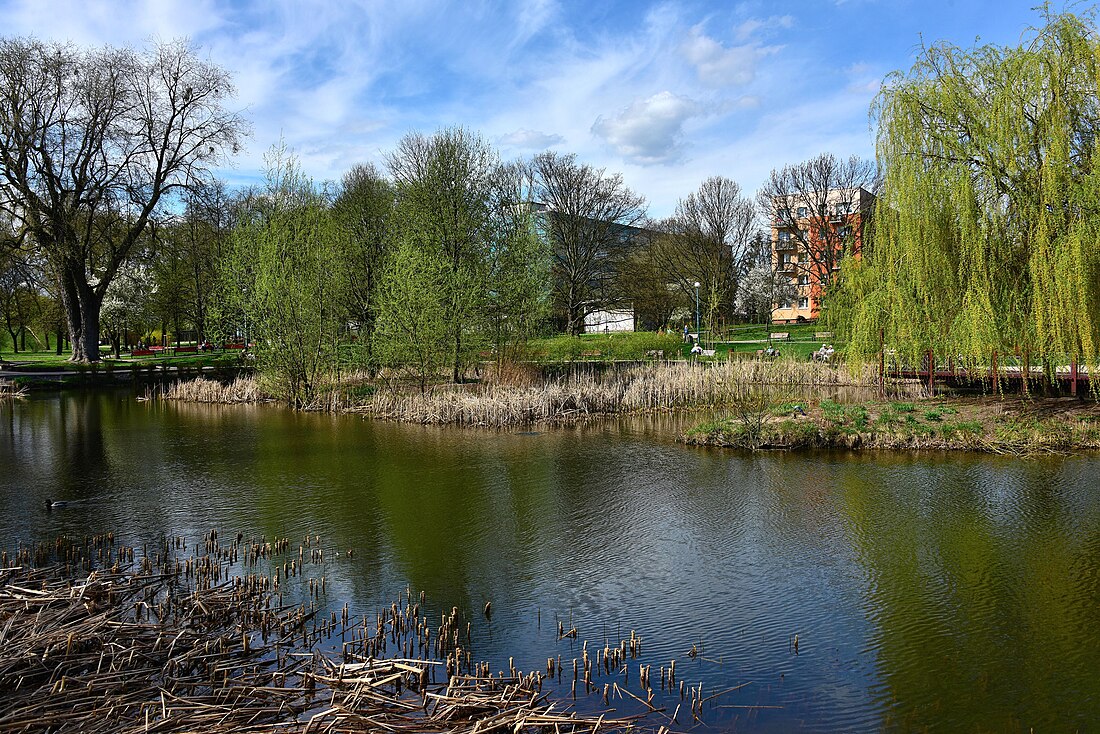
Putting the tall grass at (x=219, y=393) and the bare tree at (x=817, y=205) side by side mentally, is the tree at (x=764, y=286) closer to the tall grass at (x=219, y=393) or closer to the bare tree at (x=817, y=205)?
the bare tree at (x=817, y=205)

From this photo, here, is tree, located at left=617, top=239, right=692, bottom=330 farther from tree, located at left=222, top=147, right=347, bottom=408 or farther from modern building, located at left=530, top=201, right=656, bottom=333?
tree, located at left=222, top=147, right=347, bottom=408

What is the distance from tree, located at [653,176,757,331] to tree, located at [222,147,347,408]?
28072 mm

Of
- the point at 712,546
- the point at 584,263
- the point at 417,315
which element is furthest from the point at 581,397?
the point at 584,263

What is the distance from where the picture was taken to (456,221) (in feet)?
85.1

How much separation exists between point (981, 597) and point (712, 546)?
9.76 feet

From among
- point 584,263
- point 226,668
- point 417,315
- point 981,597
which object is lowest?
point 981,597

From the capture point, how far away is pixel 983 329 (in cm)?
1511

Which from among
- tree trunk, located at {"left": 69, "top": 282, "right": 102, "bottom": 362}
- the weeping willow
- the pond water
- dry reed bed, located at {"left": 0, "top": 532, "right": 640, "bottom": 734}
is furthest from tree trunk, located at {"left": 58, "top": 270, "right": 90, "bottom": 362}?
the weeping willow

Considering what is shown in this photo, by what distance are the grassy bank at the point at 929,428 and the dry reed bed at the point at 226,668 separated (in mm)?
10389

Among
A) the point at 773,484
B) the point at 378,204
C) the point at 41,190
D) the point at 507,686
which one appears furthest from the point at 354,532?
the point at 41,190

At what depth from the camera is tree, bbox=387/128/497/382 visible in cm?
2472

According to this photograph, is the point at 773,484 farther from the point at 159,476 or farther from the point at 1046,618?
the point at 159,476

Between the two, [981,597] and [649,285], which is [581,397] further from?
[649,285]

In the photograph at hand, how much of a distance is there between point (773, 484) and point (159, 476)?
36.9 ft
